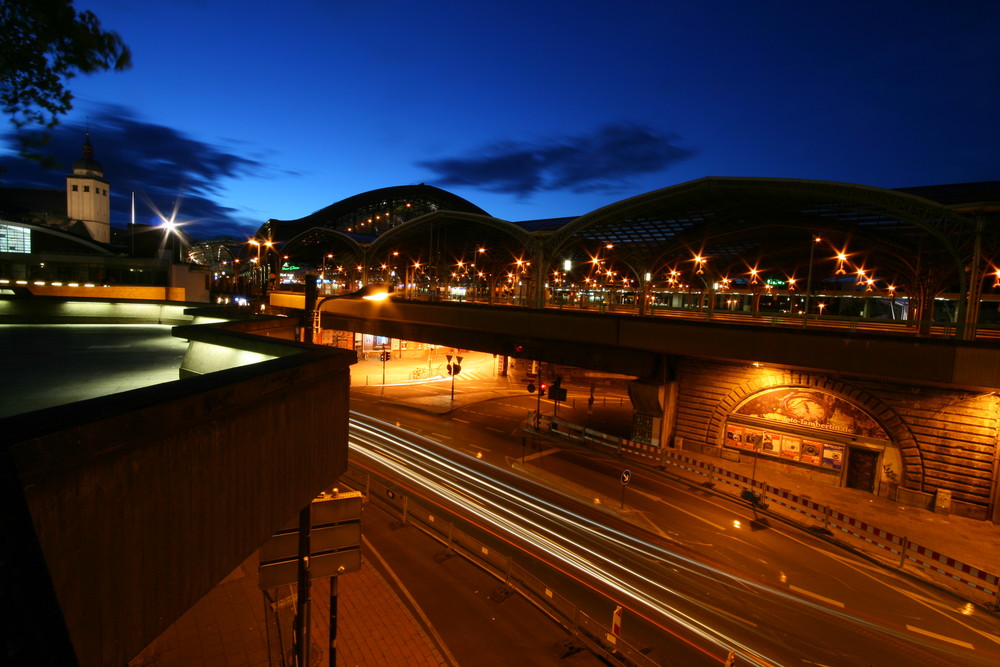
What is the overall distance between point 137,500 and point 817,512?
19433 millimetres

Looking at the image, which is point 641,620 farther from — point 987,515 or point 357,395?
point 357,395

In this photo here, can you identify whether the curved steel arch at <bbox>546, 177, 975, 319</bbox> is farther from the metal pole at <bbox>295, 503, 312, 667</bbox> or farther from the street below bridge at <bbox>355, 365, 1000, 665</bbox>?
the metal pole at <bbox>295, 503, 312, 667</bbox>

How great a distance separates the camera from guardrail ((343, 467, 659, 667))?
353 inches

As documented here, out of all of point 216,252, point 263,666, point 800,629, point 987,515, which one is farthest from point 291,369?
point 216,252

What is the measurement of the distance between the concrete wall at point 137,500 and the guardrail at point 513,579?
7282 mm

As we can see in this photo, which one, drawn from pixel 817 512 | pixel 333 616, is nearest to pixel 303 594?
pixel 333 616

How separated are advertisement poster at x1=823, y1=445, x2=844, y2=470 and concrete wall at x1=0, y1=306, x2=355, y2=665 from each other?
21.9 metres

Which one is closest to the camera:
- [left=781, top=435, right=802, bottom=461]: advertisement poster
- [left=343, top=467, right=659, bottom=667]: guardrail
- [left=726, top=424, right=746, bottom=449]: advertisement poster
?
[left=343, top=467, right=659, bottom=667]: guardrail

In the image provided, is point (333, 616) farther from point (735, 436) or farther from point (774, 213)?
point (774, 213)

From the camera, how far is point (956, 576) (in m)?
12.5

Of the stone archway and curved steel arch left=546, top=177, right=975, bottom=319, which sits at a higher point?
curved steel arch left=546, top=177, right=975, bottom=319

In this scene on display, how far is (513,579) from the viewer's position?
11344 millimetres

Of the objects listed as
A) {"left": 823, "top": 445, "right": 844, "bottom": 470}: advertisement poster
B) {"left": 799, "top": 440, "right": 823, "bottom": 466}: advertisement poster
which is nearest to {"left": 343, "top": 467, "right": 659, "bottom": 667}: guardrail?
{"left": 799, "top": 440, "right": 823, "bottom": 466}: advertisement poster

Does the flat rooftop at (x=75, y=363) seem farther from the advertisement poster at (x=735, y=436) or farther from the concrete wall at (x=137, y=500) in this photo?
the advertisement poster at (x=735, y=436)
